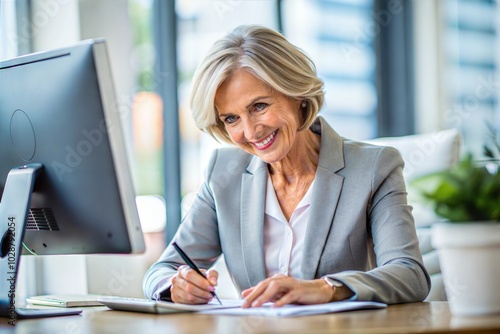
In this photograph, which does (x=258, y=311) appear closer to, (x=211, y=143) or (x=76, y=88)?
(x=76, y=88)

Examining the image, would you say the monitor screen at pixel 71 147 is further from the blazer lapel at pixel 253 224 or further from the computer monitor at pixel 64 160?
the blazer lapel at pixel 253 224

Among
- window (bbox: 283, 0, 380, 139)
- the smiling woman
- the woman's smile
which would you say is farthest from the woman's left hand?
window (bbox: 283, 0, 380, 139)

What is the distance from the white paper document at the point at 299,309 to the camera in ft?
4.64

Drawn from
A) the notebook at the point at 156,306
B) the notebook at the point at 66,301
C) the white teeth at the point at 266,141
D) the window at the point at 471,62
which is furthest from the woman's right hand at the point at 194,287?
the window at the point at 471,62

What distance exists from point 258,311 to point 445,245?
0.41 m

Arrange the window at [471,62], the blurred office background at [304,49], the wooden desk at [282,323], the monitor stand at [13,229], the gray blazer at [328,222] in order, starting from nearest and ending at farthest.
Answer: the wooden desk at [282,323] < the monitor stand at [13,229] < the gray blazer at [328,222] < the blurred office background at [304,49] < the window at [471,62]

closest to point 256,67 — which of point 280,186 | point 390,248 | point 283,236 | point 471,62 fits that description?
point 280,186

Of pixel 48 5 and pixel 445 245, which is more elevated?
pixel 48 5

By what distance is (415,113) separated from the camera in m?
4.97

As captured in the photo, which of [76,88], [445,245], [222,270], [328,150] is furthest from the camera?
[222,270]

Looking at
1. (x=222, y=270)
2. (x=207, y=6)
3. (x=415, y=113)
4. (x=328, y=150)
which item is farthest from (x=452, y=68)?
(x=328, y=150)

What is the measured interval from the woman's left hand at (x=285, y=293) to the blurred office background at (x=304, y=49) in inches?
78.1

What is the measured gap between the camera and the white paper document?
1415 mm

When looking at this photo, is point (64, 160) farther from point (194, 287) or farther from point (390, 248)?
point (390, 248)
